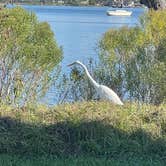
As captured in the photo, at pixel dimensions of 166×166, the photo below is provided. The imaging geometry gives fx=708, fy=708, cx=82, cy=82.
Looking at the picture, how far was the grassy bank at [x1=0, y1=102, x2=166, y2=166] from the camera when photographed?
7750mm

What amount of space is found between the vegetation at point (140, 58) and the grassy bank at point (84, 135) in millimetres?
2691

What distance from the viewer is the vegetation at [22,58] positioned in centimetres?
1135

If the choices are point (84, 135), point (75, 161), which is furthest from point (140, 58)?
point (75, 161)

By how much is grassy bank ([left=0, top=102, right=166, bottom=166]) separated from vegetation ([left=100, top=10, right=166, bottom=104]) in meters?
2.69

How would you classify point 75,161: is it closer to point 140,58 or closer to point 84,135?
point 84,135

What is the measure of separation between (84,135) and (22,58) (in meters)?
3.62

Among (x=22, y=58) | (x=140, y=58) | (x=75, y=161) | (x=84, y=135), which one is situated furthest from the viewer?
(x=140, y=58)

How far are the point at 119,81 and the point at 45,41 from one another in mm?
1421

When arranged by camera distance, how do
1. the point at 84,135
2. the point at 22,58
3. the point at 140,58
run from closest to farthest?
the point at 84,135 < the point at 22,58 < the point at 140,58

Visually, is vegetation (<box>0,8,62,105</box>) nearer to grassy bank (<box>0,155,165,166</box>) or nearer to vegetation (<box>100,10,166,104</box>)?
vegetation (<box>100,10,166,104</box>)

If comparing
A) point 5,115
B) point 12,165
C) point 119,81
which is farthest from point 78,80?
point 12,165

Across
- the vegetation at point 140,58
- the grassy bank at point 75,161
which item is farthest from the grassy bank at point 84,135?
the vegetation at point 140,58

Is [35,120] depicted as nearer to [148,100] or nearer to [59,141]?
[59,141]

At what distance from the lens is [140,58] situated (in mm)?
11711
